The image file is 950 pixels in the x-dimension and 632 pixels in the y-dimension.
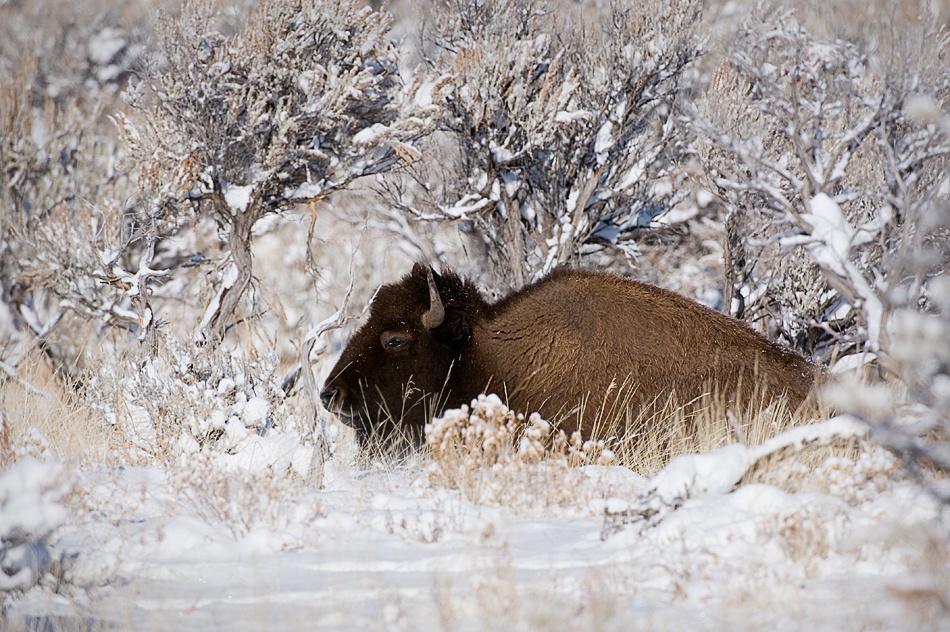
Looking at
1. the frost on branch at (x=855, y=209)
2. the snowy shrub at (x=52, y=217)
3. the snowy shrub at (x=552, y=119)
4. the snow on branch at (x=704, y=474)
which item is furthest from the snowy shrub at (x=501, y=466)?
the snowy shrub at (x=52, y=217)

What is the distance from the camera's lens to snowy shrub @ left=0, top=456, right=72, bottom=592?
3053 mm

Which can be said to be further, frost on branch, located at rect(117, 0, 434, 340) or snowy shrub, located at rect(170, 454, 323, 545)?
frost on branch, located at rect(117, 0, 434, 340)

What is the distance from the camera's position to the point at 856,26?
7984mm

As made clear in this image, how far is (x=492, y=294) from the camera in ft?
31.3

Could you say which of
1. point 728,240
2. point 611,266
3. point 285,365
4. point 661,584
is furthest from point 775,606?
point 285,365

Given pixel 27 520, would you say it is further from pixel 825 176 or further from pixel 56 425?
pixel 825 176

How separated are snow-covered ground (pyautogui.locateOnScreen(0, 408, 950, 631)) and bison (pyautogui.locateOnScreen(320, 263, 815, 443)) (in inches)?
48.5

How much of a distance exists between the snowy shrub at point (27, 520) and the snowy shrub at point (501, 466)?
5.52ft

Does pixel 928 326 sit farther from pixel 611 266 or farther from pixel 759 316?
pixel 611 266

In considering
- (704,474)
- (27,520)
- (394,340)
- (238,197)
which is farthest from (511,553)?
(238,197)

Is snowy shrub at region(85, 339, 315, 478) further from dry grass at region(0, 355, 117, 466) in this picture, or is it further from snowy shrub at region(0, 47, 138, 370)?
snowy shrub at region(0, 47, 138, 370)

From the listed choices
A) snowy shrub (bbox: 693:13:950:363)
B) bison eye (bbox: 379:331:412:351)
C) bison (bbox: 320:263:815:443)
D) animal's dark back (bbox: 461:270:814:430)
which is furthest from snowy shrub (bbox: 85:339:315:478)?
snowy shrub (bbox: 693:13:950:363)

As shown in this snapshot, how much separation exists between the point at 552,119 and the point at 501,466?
4813mm

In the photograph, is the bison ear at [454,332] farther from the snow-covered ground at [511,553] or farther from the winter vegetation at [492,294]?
the snow-covered ground at [511,553]
